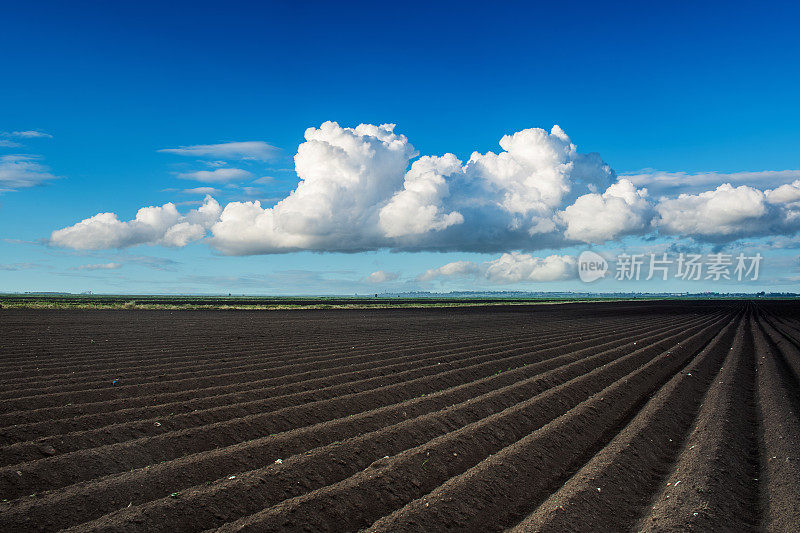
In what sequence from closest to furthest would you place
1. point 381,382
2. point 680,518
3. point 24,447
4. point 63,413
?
point 680,518 → point 24,447 → point 63,413 → point 381,382

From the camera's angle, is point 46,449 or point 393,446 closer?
point 46,449

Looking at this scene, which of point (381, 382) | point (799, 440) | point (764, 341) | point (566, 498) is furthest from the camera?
point (764, 341)

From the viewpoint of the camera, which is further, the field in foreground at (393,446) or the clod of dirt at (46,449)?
the clod of dirt at (46,449)

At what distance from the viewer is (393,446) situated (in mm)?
8297

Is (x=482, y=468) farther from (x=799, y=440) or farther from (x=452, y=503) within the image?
(x=799, y=440)

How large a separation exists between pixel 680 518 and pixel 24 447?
8.75 meters

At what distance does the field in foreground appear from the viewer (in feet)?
19.8

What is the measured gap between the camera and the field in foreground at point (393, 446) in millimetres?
6027

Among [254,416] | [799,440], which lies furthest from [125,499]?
[799,440]

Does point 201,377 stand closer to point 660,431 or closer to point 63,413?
point 63,413

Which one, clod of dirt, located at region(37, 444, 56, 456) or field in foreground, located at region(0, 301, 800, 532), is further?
clod of dirt, located at region(37, 444, 56, 456)

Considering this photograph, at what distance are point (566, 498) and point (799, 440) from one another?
18.3ft

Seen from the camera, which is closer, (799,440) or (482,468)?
(482,468)

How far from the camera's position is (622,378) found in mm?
14680
